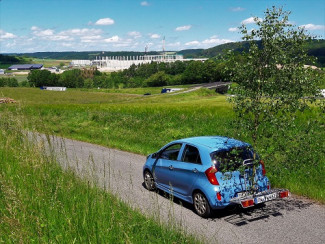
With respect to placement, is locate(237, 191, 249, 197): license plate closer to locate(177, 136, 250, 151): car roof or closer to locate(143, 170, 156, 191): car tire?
locate(177, 136, 250, 151): car roof

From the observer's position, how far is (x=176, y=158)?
10.4 m

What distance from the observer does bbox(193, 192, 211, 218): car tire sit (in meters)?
8.91

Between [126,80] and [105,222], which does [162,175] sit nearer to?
[105,222]

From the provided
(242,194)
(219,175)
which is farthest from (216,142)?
(242,194)

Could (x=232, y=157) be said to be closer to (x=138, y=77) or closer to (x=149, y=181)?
(x=149, y=181)

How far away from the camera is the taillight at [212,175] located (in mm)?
8797

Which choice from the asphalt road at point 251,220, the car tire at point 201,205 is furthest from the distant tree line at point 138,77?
the car tire at point 201,205

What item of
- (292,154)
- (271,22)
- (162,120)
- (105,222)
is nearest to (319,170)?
(292,154)

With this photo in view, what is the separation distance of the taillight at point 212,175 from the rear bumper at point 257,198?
58cm

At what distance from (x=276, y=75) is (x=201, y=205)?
3636mm

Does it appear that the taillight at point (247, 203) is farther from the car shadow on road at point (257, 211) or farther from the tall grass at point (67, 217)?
the tall grass at point (67, 217)

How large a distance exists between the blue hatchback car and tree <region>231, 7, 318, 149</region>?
3.73ft

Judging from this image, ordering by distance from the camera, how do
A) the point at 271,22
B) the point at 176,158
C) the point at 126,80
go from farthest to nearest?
1. the point at 126,80
2. the point at 176,158
3. the point at 271,22

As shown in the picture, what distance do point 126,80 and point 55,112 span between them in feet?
472
